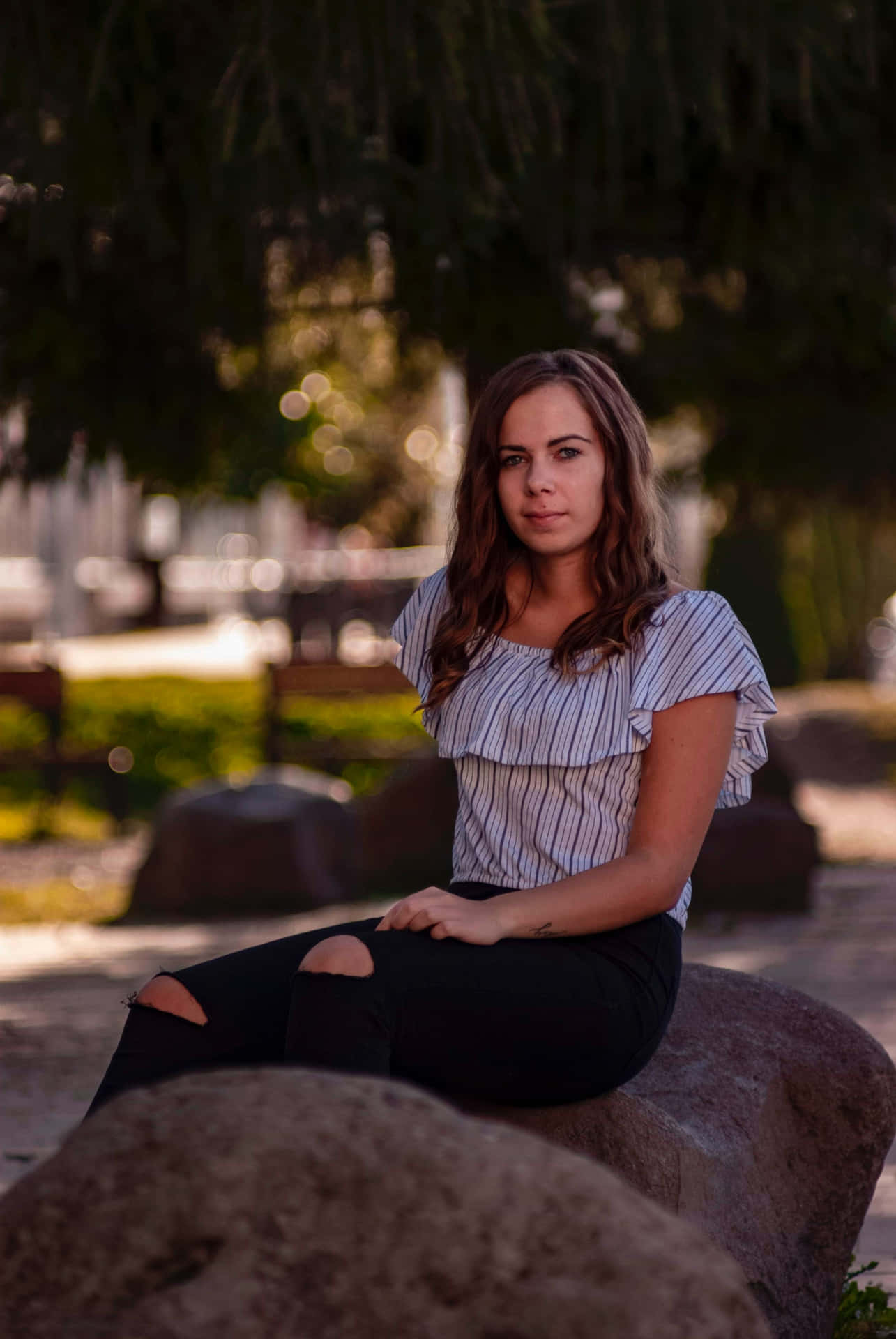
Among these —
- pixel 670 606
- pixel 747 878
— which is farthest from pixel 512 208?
pixel 747 878

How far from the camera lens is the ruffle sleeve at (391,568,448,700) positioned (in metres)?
3.10

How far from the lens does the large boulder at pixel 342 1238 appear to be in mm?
1746

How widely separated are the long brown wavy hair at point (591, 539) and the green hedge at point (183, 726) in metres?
8.92

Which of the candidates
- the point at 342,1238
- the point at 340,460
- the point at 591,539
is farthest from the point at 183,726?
the point at 340,460

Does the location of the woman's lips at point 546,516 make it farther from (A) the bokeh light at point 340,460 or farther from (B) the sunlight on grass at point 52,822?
(A) the bokeh light at point 340,460

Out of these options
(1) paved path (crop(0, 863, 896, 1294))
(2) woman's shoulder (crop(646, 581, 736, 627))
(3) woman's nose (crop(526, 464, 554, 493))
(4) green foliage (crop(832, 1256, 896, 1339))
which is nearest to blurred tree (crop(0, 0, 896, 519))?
(3) woman's nose (crop(526, 464, 554, 493))

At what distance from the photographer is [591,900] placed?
103 inches

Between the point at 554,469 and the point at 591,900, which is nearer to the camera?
the point at 591,900

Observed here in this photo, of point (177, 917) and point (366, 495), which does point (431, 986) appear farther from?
point (366, 495)

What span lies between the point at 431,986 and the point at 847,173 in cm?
398

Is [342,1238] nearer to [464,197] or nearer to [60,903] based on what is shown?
[464,197]

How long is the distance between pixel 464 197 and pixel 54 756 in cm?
682

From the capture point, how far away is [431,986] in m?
2.47

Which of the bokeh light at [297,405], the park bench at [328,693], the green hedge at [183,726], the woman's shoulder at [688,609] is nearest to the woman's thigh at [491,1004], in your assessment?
the woman's shoulder at [688,609]
